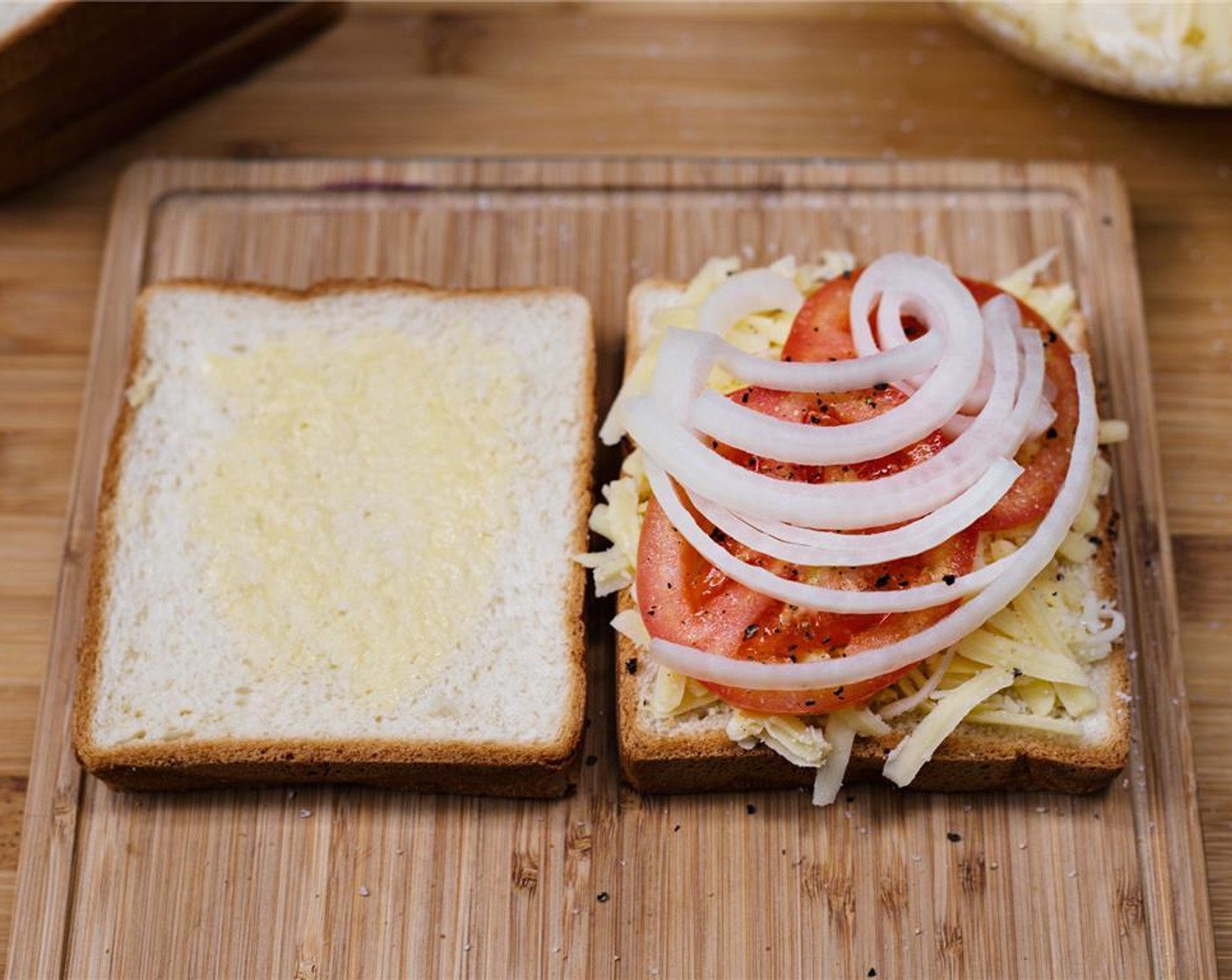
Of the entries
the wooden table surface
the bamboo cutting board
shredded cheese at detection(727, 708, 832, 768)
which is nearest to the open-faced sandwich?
shredded cheese at detection(727, 708, 832, 768)

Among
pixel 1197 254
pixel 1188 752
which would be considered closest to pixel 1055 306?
pixel 1197 254

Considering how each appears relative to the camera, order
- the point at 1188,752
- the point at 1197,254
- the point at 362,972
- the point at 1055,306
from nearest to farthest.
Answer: the point at 362,972, the point at 1188,752, the point at 1055,306, the point at 1197,254

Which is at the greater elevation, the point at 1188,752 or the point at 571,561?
the point at 571,561

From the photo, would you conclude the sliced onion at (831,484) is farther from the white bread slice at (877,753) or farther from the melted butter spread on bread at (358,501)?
the melted butter spread on bread at (358,501)

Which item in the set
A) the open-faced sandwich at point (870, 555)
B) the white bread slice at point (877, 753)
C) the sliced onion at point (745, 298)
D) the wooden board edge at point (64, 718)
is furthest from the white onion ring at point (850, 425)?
the wooden board edge at point (64, 718)

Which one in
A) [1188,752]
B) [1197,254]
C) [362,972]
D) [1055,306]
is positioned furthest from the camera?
[1197,254]

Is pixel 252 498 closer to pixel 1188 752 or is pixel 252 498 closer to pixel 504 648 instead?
pixel 504 648

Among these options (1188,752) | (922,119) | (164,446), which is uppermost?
(922,119)

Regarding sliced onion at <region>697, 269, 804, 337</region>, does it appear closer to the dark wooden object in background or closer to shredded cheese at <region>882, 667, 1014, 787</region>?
shredded cheese at <region>882, 667, 1014, 787</region>
